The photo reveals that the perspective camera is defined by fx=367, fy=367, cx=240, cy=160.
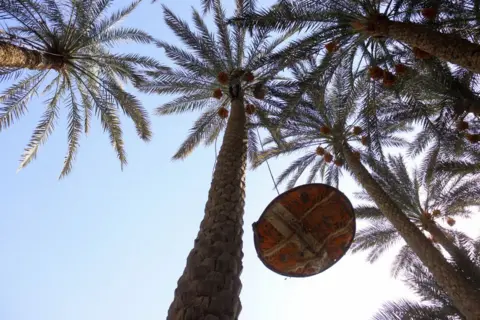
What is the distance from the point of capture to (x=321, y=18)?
6562 millimetres

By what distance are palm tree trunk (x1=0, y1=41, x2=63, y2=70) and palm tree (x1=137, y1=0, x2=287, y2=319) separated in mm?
2382

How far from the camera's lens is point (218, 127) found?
10.4m

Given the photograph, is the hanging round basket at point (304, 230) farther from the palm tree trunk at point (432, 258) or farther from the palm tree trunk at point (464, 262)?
the palm tree trunk at point (464, 262)

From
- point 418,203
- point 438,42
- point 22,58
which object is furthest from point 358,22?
point 418,203

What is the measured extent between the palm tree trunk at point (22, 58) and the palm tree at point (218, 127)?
2382 millimetres

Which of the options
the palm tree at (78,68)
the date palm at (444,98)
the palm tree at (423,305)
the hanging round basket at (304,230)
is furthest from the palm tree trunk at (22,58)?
the palm tree at (423,305)

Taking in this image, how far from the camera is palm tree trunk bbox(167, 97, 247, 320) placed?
114 inches

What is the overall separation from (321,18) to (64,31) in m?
5.48

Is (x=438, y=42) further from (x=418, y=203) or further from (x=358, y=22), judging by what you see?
(x=418, y=203)

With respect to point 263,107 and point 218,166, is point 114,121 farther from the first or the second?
point 218,166

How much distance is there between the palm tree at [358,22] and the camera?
18.8ft

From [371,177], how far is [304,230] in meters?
5.79

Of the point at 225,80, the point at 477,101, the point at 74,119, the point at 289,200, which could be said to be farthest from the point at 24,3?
the point at 477,101

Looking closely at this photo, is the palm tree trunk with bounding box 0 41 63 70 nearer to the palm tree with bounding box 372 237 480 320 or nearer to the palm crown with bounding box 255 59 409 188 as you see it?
the palm crown with bounding box 255 59 409 188
